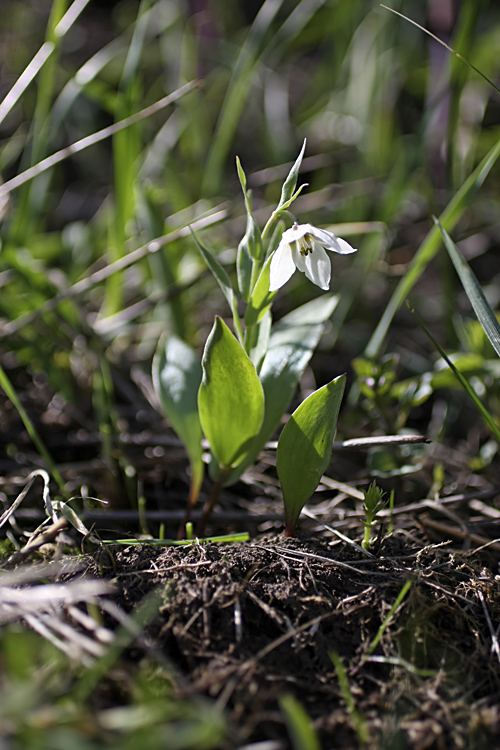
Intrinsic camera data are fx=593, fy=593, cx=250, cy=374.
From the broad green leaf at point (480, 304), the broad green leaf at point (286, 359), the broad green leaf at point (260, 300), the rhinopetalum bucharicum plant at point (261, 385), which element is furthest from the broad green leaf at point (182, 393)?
the broad green leaf at point (480, 304)

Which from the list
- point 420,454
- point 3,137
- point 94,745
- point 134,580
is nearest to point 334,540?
point 420,454

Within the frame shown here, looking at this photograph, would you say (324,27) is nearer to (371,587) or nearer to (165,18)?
(165,18)

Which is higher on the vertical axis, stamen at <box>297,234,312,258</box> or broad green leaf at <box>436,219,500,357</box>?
stamen at <box>297,234,312,258</box>

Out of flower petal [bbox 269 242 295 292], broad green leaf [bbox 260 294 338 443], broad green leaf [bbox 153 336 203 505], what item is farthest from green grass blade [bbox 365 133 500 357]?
flower petal [bbox 269 242 295 292]

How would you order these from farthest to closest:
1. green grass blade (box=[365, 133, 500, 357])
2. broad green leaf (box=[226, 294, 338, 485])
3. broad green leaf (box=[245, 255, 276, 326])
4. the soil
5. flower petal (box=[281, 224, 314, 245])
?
green grass blade (box=[365, 133, 500, 357]) < broad green leaf (box=[226, 294, 338, 485]) < broad green leaf (box=[245, 255, 276, 326]) < flower petal (box=[281, 224, 314, 245]) < the soil

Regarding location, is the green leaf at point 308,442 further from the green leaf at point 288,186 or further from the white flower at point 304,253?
the green leaf at point 288,186

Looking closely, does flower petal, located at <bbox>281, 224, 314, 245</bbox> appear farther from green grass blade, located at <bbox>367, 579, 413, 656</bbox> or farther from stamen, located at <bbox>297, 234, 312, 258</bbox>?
green grass blade, located at <bbox>367, 579, 413, 656</bbox>

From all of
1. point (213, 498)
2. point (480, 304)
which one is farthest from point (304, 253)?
point (213, 498)

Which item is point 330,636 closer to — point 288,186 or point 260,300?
point 260,300
